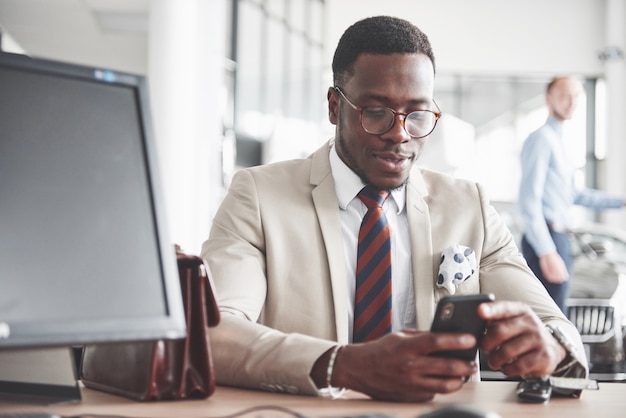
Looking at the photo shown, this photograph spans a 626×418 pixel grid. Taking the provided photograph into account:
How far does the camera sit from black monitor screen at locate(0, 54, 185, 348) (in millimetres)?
916

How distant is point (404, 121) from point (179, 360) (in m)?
0.83

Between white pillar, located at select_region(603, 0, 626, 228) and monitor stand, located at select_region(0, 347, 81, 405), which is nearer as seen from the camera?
monitor stand, located at select_region(0, 347, 81, 405)

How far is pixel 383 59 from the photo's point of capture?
1860mm

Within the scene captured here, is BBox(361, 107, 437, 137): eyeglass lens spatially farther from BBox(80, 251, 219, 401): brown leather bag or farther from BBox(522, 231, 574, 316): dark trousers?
BBox(522, 231, 574, 316): dark trousers

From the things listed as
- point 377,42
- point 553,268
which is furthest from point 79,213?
point 553,268

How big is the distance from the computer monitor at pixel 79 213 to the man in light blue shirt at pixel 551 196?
10.4ft

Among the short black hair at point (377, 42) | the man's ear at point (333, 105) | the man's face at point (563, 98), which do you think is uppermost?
the man's face at point (563, 98)

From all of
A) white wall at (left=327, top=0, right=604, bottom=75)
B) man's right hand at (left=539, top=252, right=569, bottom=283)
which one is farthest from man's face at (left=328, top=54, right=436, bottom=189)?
white wall at (left=327, top=0, right=604, bottom=75)

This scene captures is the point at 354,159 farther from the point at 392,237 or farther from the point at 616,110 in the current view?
the point at 616,110

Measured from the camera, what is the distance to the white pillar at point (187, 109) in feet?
20.8

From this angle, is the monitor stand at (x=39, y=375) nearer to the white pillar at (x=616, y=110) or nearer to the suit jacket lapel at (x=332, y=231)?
the suit jacket lapel at (x=332, y=231)

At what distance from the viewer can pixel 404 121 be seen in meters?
1.80

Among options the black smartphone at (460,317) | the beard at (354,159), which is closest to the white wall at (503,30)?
the beard at (354,159)

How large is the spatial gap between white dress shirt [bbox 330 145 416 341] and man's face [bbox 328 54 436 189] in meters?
0.03
